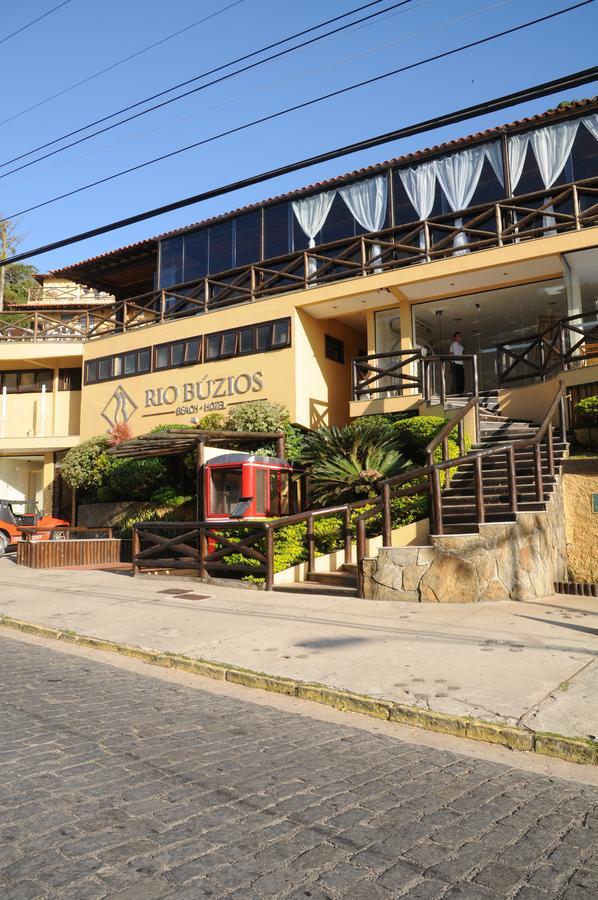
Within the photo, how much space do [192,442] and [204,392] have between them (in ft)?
17.9

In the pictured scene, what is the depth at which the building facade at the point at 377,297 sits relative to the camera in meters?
16.3

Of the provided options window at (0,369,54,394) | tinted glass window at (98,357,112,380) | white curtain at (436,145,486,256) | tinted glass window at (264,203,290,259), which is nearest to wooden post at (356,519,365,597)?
white curtain at (436,145,486,256)

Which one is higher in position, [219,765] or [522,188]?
[522,188]

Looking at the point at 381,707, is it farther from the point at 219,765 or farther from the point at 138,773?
the point at 138,773

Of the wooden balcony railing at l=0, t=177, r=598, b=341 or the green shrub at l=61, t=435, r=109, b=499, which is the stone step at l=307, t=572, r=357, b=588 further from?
the green shrub at l=61, t=435, r=109, b=499

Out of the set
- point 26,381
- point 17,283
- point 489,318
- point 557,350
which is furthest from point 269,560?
point 17,283

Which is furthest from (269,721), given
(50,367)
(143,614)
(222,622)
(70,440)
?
(50,367)

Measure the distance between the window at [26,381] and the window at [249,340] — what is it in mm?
9881

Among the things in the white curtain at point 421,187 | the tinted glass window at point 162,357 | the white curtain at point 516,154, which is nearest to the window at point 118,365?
the tinted glass window at point 162,357

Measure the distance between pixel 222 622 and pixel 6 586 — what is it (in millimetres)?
6129

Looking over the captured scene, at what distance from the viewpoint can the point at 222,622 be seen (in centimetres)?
849

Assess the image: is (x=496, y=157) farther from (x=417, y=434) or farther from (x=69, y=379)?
(x=69, y=379)

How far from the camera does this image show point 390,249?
18.2 metres

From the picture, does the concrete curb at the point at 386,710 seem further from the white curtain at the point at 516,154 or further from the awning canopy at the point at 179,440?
the white curtain at the point at 516,154
